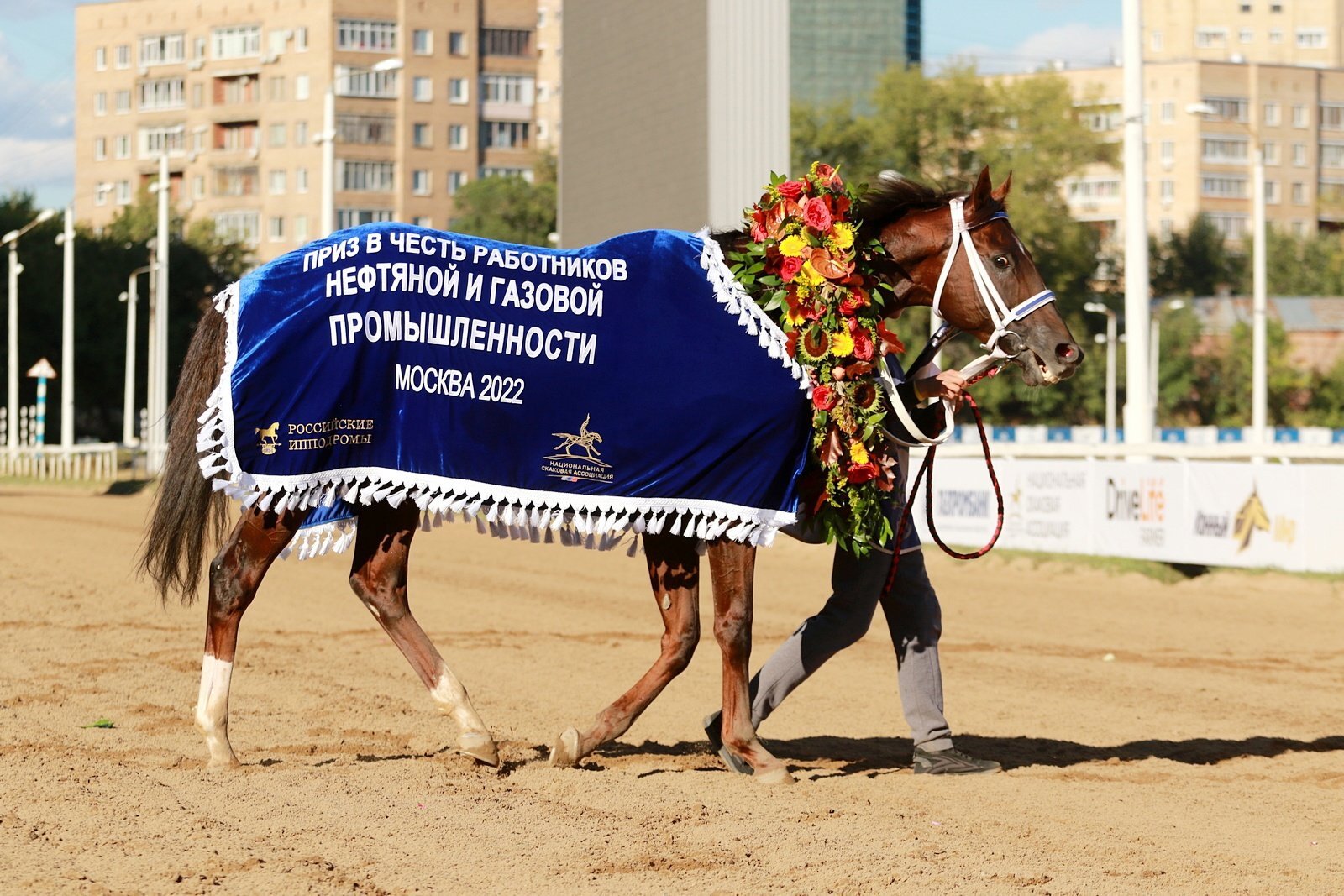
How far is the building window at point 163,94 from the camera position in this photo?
99.9 m

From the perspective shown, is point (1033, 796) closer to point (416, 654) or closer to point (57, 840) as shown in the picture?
point (416, 654)

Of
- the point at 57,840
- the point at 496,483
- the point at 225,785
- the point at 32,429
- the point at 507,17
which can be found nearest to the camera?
the point at 57,840

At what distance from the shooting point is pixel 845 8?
11175 cm

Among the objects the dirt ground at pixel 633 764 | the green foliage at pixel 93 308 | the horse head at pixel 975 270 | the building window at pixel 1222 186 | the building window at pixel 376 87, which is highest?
the building window at pixel 376 87

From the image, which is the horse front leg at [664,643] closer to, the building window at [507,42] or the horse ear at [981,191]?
the horse ear at [981,191]

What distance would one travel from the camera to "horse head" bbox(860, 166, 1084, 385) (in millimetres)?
6512

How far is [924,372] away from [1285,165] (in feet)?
367

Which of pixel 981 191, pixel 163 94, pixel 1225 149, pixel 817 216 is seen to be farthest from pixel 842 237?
pixel 1225 149

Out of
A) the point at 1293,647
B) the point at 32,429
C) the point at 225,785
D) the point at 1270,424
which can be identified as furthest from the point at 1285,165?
the point at 225,785

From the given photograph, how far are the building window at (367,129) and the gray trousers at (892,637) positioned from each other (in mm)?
91636

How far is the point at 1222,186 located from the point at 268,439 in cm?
10796

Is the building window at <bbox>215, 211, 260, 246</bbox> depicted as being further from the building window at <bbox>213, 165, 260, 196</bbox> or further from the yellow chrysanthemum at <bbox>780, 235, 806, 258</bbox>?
the yellow chrysanthemum at <bbox>780, 235, 806, 258</bbox>

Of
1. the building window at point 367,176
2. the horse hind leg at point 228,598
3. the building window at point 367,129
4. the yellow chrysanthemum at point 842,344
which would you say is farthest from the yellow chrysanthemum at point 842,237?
the building window at point 367,129

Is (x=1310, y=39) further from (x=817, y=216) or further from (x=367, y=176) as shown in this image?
(x=817, y=216)
